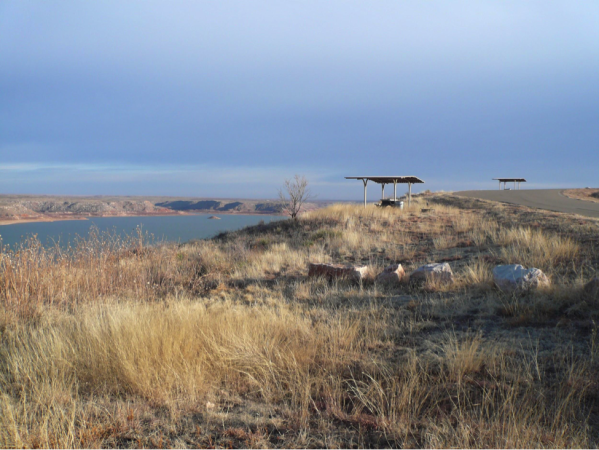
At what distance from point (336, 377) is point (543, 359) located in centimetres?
212

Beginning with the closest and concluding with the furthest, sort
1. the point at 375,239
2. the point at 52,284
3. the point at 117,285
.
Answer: the point at 52,284, the point at 117,285, the point at 375,239

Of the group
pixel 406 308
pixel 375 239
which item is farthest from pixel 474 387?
pixel 375 239

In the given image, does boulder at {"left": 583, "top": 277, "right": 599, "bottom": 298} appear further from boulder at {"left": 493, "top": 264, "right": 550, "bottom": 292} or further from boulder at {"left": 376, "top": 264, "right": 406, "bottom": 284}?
boulder at {"left": 376, "top": 264, "right": 406, "bottom": 284}

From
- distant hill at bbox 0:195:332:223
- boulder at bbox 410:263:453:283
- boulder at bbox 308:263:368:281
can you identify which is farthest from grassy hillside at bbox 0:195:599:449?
distant hill at bbox 0:195:332:223

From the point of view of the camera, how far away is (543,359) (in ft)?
12.0

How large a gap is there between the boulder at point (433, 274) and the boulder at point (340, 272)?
1141mm

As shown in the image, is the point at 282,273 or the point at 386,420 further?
the point at 282,273

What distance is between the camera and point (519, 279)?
6.12 metres

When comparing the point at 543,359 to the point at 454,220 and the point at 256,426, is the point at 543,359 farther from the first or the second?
the point at 454,220

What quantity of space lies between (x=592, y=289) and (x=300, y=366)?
4.54 metres

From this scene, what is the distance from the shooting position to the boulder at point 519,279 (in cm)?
601

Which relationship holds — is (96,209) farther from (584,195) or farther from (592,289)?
(584,195)

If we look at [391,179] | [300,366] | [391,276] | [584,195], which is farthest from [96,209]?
[584,195]

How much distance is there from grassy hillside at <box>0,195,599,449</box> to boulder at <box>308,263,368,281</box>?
85 centimetres
